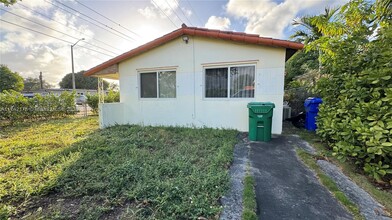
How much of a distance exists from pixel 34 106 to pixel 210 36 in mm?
10651

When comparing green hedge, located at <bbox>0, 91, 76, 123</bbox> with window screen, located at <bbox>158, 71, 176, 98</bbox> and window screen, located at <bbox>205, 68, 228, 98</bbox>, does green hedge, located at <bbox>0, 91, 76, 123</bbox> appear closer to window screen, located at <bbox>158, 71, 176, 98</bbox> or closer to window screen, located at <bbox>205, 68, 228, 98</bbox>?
window screen, located at <bbox>158, 71, 176, 98</bbox>

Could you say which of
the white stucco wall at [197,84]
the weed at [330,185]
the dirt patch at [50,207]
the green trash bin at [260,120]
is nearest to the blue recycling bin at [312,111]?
the white stucco wall at [197,84]

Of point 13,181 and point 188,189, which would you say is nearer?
point 188,189

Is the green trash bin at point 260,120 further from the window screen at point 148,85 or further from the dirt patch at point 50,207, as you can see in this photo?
the dirt patch at point 50,207

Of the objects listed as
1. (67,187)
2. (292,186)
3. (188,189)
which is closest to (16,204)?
(67,187)

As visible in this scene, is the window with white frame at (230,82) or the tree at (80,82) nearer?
the window with white frame at (230,82)

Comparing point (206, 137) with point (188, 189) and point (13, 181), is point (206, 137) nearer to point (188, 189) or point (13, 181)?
point (188, 189)

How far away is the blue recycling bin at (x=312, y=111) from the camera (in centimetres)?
602

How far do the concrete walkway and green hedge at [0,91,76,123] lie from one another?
1173 centimetres

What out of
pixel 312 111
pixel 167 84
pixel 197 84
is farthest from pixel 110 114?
pixel 312 111

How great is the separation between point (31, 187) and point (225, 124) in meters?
5.44

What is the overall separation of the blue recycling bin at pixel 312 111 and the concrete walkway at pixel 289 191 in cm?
298

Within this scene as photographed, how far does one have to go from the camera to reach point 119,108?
25.9 ft

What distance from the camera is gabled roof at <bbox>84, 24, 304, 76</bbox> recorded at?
17.1 feet
